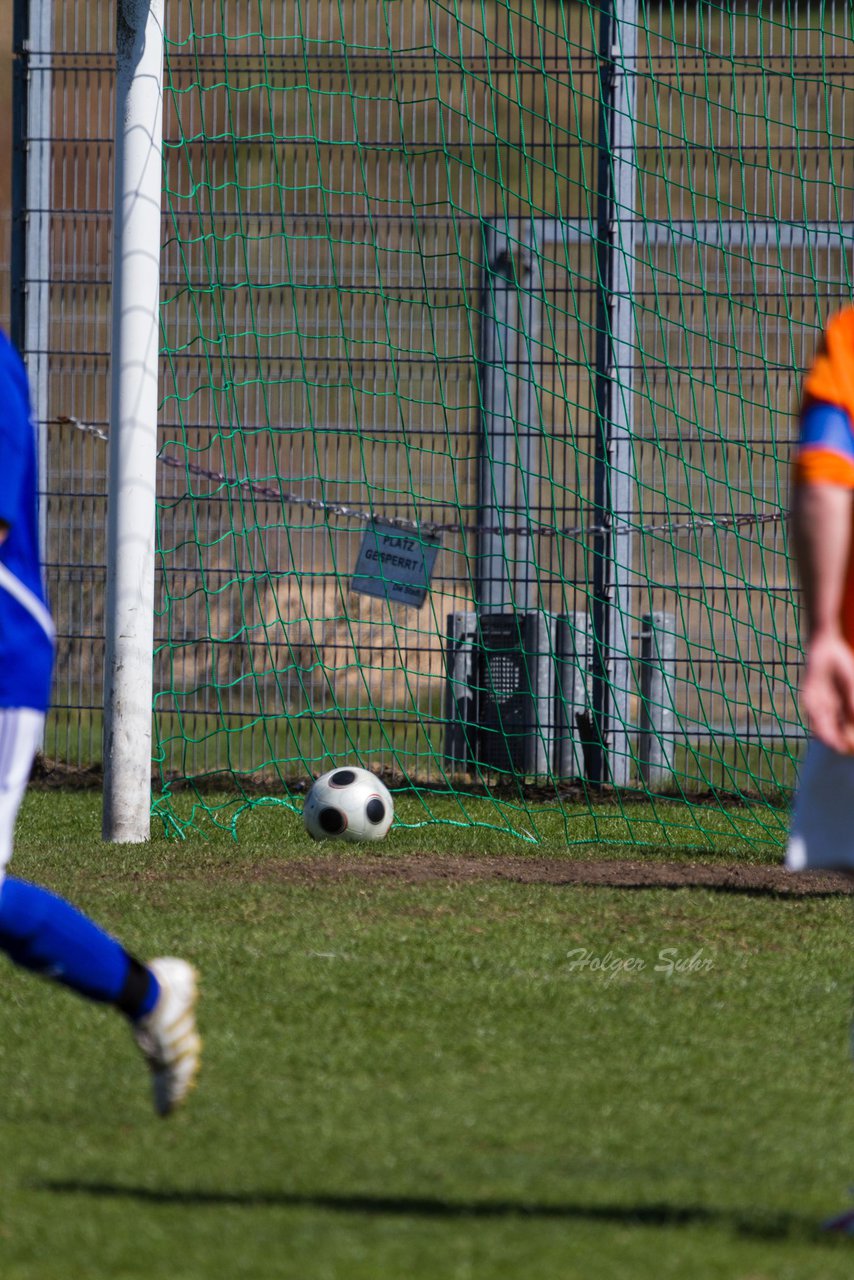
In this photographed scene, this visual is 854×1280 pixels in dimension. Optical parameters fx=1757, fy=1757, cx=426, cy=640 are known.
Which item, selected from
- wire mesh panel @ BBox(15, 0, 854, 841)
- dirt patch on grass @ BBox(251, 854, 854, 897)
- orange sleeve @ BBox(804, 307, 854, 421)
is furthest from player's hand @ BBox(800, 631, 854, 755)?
wire mesh panel @ BBox(15, 0, 854, 841)

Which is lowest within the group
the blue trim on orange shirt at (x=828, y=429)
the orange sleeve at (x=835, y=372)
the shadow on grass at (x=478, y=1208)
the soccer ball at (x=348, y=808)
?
the shadow on grass at (x=478, y=1208)

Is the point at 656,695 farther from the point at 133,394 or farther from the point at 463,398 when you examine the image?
the point at 133,394

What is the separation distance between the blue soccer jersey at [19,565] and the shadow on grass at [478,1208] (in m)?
0.86

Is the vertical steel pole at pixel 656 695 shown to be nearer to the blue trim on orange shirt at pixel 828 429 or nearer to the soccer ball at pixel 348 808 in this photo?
the soccer ball at pixel 348 808

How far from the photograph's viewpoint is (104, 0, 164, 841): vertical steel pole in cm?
673

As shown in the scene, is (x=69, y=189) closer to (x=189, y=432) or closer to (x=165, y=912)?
(x=189, y=432)

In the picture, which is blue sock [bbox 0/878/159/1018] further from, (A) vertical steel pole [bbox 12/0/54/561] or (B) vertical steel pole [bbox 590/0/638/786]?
(A) vertical steel pole [bbox 12/0/54/561]

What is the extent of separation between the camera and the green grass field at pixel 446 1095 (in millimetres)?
2736

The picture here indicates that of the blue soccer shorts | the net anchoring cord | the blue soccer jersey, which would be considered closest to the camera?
the blue soccer shorts

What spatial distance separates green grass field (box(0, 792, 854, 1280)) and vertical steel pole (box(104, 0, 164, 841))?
99cm

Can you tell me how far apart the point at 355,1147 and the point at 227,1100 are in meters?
0.42

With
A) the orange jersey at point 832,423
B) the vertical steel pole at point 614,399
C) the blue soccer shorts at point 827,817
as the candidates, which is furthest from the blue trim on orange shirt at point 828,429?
the vertical steel pole at point 614,399

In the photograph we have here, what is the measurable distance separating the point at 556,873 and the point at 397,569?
2.51 metres
